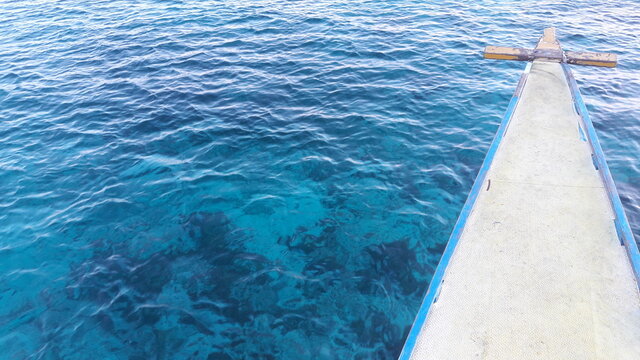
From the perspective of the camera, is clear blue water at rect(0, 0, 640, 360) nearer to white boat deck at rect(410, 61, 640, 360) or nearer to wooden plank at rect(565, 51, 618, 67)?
white boat deck at rect(410, 61, 640, 360)

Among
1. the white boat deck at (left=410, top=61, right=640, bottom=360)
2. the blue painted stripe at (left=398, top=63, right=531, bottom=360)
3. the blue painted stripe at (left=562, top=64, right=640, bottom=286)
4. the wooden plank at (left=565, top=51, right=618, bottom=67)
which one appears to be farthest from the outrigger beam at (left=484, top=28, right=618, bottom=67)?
the white boat deck at (left=410, top=61, right=640, bottom=360)

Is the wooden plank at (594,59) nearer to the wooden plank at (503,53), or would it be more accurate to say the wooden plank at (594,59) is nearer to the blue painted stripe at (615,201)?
the wooden plank at (503,53)

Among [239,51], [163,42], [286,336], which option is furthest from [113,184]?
[163,42]

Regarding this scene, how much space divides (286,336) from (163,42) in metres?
18.0

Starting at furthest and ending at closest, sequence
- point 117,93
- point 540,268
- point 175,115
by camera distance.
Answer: point 117,93 → point 175,115 → point 540,268

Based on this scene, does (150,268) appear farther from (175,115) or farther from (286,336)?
(175,115)

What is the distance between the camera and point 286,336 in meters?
8.31

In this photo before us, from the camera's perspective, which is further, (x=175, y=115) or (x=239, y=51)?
(x=239, y=51)

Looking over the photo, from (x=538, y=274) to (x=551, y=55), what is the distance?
10.4 meters

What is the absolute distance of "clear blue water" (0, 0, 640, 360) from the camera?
28.6 ft

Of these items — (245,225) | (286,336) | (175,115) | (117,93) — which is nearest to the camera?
(286,336)

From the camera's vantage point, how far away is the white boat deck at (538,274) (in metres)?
6.09

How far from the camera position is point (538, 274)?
23.4ft

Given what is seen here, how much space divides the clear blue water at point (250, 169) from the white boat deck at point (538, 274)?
1.88m
